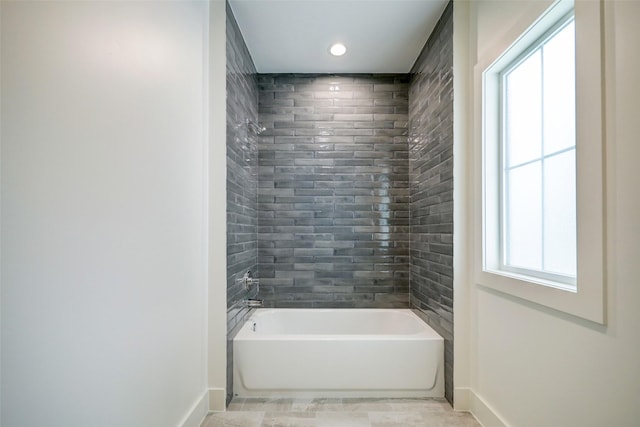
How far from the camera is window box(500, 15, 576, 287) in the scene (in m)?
1.46

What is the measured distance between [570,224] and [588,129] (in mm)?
408

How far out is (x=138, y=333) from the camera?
4.42 ft

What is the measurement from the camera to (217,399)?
7.16 feet

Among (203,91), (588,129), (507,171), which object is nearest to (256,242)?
(203,91)

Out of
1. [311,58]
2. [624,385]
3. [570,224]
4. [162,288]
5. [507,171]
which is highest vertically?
[311,58]

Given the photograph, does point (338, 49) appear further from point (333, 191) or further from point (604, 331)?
point (604, 331)

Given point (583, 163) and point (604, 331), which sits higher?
point (583, 163)

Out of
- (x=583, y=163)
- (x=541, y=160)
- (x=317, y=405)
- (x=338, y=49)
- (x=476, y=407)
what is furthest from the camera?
(x=338, y=49)

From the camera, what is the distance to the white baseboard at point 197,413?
1847 millimetres

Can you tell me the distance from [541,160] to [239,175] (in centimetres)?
185

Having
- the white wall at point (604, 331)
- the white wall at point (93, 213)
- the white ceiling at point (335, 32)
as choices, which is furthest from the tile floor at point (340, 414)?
the white ceiling at point (335, 32)

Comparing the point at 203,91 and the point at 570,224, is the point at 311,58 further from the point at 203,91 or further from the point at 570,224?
the point at 570,224

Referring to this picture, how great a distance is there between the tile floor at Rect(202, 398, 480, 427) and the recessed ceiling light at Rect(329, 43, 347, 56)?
255 centimetres

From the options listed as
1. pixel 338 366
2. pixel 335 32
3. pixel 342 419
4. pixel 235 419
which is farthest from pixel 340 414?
pixel 335 32
